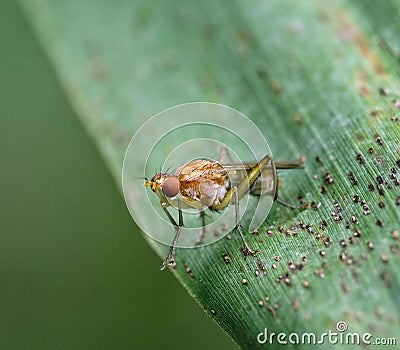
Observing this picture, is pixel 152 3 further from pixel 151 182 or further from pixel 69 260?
pixel 69 260

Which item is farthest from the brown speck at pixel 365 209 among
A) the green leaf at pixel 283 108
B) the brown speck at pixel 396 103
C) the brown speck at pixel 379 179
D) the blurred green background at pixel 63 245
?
the blurred green background at pixel 63 245

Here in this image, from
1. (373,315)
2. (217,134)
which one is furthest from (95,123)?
(373,315)

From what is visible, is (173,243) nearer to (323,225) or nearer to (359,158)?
(323,225)

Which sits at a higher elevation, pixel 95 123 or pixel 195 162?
pixel 95 123

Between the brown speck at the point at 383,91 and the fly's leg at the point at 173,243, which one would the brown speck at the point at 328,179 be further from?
the fly's leg at the point at 173,243

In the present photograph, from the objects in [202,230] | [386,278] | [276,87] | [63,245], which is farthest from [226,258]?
[63,245]

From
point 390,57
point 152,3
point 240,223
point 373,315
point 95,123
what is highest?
point 152,3

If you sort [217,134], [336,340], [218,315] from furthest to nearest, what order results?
[217,134] < [218,315] < [336,340]

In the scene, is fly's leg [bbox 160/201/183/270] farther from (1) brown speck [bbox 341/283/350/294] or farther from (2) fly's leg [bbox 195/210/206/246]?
(1) brown speck [bbox 341/283/350/294]
